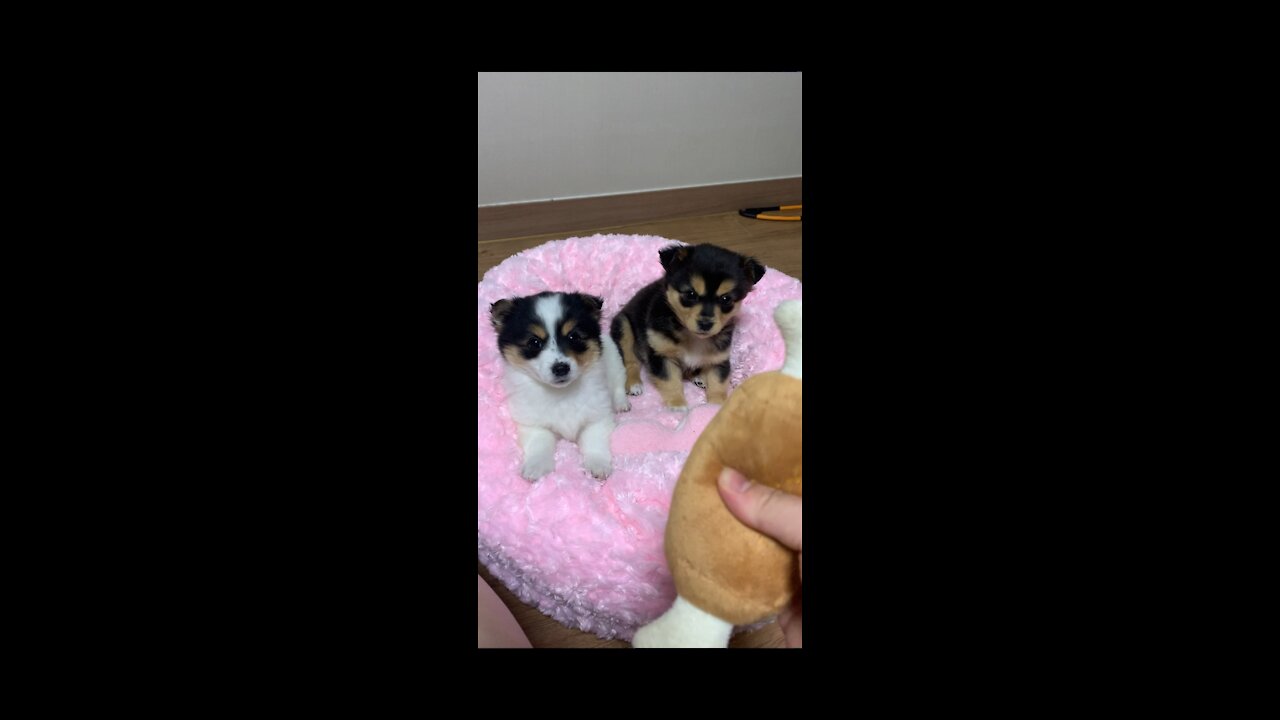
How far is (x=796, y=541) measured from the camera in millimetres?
1041

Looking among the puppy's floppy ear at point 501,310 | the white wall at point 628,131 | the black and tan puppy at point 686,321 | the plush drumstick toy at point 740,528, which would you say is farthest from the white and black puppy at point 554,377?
the white wall at point 628,131

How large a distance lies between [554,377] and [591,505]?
393 millimetres

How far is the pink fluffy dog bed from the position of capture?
1645mm

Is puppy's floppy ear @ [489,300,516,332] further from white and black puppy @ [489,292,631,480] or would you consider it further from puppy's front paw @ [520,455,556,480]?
puppy's front paw @ [520,455,556,480]

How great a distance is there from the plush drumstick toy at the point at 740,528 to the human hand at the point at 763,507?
0.5 inches

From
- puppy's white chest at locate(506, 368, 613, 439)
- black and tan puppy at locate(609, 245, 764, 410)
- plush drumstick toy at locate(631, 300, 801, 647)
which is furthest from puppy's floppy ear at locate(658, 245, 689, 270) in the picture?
plush drumstick toy at locate(631, 300, 801, 647)

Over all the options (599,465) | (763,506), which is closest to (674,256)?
(599,465)

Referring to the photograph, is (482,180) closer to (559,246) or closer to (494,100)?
(494,100)

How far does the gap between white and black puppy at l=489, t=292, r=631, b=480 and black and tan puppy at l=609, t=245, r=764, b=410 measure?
245mm

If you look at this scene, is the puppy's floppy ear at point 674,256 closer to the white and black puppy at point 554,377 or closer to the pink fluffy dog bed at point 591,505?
the white and black puppy at point 554,377

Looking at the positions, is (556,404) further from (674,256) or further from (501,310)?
(674,256)

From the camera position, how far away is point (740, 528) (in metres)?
1.06

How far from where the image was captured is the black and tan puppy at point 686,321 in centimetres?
207

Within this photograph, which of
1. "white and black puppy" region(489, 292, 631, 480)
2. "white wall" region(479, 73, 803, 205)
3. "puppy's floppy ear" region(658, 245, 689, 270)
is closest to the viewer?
"white and black puppy" region(489, 292, 631, 480)
